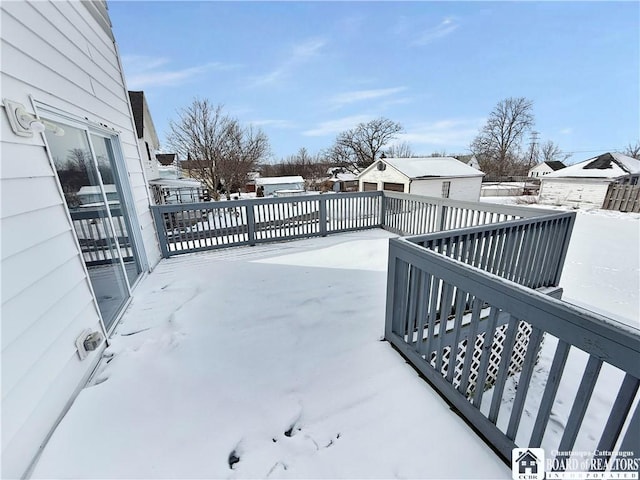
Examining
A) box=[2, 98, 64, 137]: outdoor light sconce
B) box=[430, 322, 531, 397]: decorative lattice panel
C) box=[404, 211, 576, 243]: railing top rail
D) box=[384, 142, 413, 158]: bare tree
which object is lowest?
box=[430, 322, 531, 397]: decorative lattice panel

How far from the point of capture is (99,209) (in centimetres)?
268

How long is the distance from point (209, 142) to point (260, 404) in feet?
54.7

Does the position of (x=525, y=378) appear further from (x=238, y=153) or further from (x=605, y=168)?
(x=605, y=168)

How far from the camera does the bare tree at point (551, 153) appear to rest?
3866 cm

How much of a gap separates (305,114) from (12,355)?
Answer: 2853 centimetres

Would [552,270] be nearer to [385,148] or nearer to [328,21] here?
[328,21]

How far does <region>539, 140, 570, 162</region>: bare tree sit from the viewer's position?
127 feet

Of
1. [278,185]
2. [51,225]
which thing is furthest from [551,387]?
[278,185]

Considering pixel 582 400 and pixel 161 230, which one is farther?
pixel 161 230

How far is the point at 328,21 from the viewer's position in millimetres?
6594

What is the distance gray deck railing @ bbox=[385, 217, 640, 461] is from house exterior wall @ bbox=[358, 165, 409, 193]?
11.5 m

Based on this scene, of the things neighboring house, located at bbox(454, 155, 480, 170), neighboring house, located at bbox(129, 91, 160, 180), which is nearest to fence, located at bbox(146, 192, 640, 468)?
neighboring house, located at bbox(129, 91, 160, 180)

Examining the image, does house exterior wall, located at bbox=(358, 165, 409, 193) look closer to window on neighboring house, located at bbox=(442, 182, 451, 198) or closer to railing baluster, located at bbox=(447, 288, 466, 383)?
window on neighboring house, located at bbox=(442, 182, 451, 198)

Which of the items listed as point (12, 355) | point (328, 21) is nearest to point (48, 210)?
point (12, 355)
